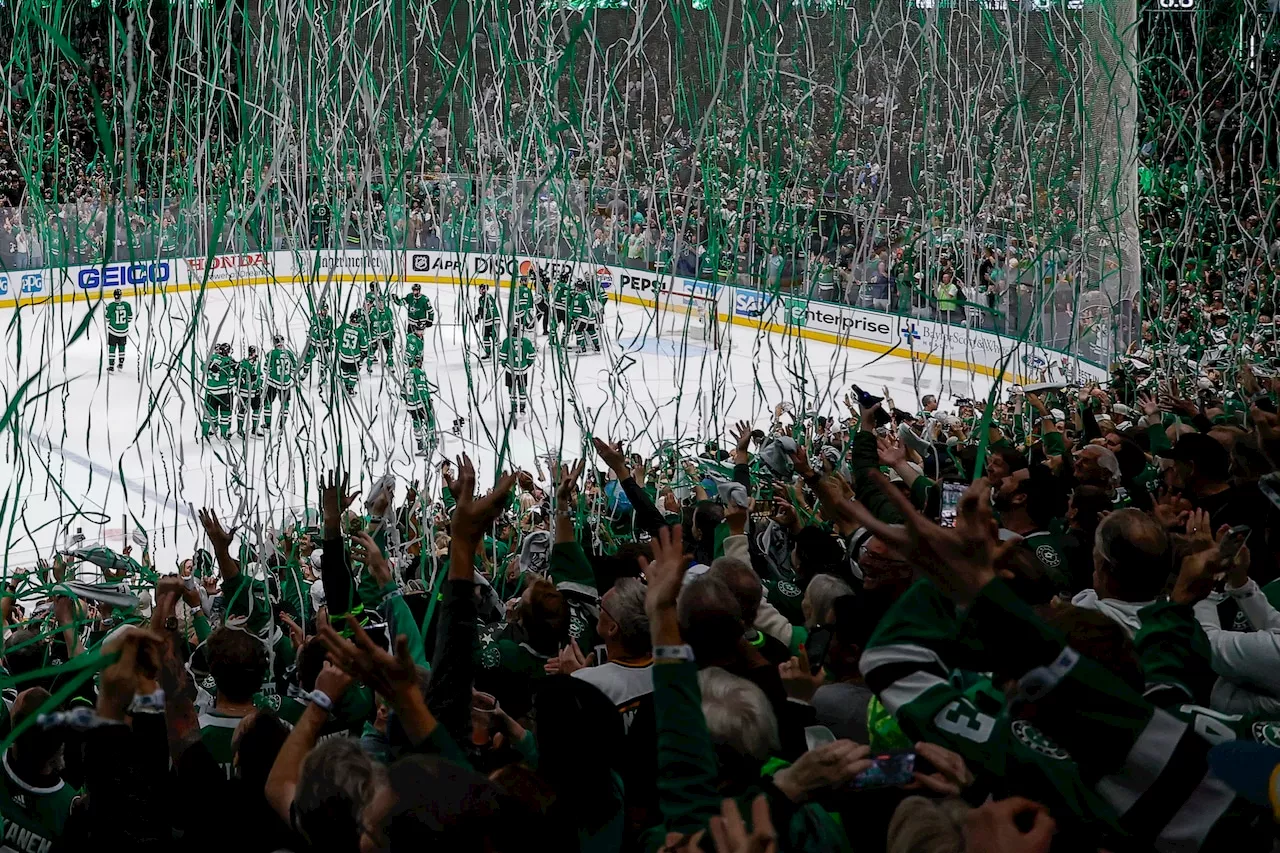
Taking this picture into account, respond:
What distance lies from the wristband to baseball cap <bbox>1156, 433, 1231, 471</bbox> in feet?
6.33

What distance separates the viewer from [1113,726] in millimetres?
1332

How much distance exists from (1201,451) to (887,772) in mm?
1973

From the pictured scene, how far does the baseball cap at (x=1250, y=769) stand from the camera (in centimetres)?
123

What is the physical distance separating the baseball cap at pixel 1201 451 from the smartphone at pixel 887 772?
1936 millimetres

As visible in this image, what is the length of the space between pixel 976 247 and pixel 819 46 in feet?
16.9

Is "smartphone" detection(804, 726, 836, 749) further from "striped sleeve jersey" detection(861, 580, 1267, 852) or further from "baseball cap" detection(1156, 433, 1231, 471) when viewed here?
"baseball cap" detection(1156, 433, 1231, 471)

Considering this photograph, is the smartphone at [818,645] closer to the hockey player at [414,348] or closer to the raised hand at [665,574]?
the raised hand at [665,574]

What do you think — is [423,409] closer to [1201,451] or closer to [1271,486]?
[1201,451]

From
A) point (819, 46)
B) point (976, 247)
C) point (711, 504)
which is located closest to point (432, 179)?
point (819, 46)

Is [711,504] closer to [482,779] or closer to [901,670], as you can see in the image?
[901,670]

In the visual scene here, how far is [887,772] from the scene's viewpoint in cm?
136

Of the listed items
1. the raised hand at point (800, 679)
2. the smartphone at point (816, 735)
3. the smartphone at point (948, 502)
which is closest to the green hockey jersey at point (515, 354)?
the smartphone at point (948, 502)

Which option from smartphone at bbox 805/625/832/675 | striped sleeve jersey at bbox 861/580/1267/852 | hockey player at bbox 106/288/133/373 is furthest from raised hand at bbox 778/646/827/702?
hockey player at bbox 106/288/133/373

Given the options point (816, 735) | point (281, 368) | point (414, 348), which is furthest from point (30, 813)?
point (414, 348)
